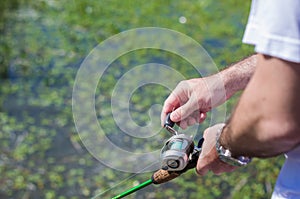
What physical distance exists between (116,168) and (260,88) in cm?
239

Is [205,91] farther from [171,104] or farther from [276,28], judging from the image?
[276,28]

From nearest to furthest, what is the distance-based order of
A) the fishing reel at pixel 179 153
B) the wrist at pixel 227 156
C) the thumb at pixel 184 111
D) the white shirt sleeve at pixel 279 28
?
the white shirt sleeve at pixel 279 28
the wrist at pixel 227 156
the fishing reel at pixel 179 153
the thumb at pixel 184 111

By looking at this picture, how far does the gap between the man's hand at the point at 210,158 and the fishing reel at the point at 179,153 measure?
0.16ft

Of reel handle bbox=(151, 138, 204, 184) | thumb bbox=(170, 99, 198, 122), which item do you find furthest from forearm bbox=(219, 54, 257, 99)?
reel handle bbox=(151, 138, 204, 184)

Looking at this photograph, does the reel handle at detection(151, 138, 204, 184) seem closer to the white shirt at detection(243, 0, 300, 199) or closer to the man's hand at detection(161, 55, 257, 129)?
the man's hand at detection(161, 55, 257, 129)

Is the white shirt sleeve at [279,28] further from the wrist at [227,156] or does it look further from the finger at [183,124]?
the finger at [183,124]

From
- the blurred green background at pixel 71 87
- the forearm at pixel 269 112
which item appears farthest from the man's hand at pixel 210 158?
the blurred green background at pixel 71 87

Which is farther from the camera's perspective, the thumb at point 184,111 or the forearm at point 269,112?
the thumb at point 184,111

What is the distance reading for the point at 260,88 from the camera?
1.12m

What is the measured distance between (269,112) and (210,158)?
0.35 metres

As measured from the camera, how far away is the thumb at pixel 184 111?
1682 mm

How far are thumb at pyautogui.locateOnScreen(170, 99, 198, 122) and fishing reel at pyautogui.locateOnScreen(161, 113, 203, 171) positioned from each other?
0.36ft

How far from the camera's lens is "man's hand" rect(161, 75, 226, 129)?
1690 millimetres

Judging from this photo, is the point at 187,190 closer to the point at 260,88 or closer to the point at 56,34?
the point at 260,88
